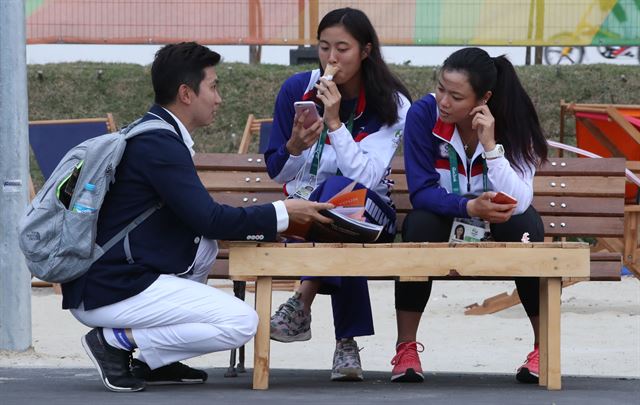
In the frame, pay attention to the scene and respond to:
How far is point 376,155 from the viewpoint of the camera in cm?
517

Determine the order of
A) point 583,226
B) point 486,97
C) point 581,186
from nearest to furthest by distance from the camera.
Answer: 1. point 486,97
2. point 583,226
3. point 581,186

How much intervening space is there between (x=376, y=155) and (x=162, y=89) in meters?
0.90

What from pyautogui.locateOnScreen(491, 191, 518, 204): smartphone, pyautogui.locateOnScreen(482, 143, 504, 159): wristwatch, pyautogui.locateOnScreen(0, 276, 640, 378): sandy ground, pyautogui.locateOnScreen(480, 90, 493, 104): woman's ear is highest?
pyautogui.locateOnScreen(480, 90, 493, 104): woman's ear

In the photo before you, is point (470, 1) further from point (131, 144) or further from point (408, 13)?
point (131, 144)

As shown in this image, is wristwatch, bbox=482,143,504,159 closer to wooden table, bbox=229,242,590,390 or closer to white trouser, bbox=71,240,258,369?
wooden table, bbox=229,242,590,390

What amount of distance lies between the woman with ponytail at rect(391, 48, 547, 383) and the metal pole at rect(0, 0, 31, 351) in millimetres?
2357

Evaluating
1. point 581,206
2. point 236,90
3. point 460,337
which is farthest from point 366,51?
point 236,90

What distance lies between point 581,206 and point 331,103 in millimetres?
1312

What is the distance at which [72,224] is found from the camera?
14.7 feet

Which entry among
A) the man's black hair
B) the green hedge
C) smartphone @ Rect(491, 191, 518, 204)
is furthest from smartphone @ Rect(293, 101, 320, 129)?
the green hedge

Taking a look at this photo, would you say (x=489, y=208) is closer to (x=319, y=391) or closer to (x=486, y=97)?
(x=486, y=97)

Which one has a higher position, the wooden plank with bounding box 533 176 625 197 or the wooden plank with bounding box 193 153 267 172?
the wooden plank with bounding box 193 153 267 172

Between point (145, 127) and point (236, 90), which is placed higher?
point (145, 127)

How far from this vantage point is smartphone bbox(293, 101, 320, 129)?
488 centimetres
